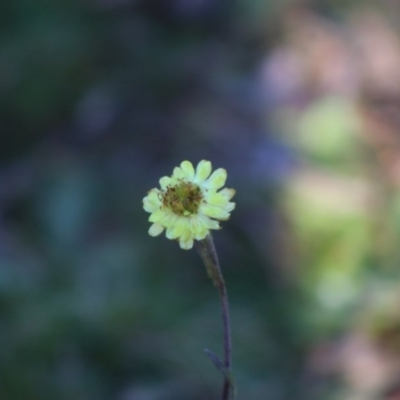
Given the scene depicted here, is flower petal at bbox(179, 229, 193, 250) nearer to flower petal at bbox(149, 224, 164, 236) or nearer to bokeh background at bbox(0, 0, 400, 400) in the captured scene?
flower petal at bbox(149, 224, 164, 236)

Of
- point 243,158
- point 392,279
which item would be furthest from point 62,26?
point 392,279

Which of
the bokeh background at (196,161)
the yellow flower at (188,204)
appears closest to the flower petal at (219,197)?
the yellow flower at (188,204)

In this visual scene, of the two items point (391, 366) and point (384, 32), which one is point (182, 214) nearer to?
point (391, 366)

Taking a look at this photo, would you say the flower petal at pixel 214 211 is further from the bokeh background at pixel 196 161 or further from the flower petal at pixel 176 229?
the bokeh background at pixel 196 161

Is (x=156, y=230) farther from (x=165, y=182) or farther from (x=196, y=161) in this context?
(x=196, y=161)

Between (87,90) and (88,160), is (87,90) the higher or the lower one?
the higher one

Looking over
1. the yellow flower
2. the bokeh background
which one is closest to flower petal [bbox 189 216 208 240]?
the yellow flower
